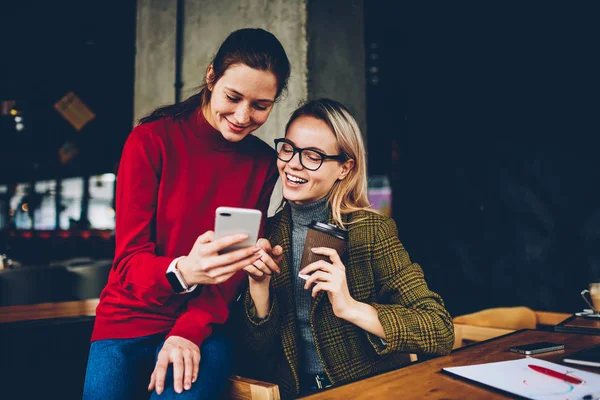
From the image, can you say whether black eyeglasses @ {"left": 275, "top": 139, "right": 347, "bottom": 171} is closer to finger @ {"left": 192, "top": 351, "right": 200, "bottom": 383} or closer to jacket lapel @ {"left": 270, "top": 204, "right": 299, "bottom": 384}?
jacket lapel @ {"left": 270, "top": 204, "right": 299, "bottom": 384}

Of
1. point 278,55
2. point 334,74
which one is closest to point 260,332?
point 278,55

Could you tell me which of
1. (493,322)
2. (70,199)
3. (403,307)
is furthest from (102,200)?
(403,307)

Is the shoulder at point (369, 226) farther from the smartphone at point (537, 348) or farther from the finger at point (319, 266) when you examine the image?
the smartphone at point (537, 348)

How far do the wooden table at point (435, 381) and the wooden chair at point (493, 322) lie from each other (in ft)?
3.24

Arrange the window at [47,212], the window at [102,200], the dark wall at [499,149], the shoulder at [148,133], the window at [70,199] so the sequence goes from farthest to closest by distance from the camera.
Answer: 1. the window at [102,200]
2. the window at [70,199]
3. the window at [47,212]
4. the dark wall at [499,149]
5. the shoulder at [148,133]

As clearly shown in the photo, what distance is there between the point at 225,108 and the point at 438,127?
3.11 m

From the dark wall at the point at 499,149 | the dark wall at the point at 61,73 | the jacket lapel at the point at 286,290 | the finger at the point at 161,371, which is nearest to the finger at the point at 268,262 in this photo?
the jacket lapel at the point at 286,290

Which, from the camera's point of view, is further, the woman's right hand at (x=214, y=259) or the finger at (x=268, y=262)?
the finger at (x=268, y=262)

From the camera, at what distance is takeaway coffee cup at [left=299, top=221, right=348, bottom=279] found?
1.38m

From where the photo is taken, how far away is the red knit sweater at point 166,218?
1.51 metres

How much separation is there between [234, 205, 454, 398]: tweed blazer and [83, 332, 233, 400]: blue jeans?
0.18 metres

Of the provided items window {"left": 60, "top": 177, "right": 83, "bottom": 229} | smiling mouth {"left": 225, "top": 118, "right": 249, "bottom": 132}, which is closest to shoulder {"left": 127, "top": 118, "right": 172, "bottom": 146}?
smiling mouth {"left": 225, "top": 118, "right": 249, "bottom": 132}

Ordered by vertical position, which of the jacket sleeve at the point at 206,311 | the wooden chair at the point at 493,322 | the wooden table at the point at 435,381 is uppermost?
the jacket sleeve at the point at 206,311

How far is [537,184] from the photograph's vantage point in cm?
384
